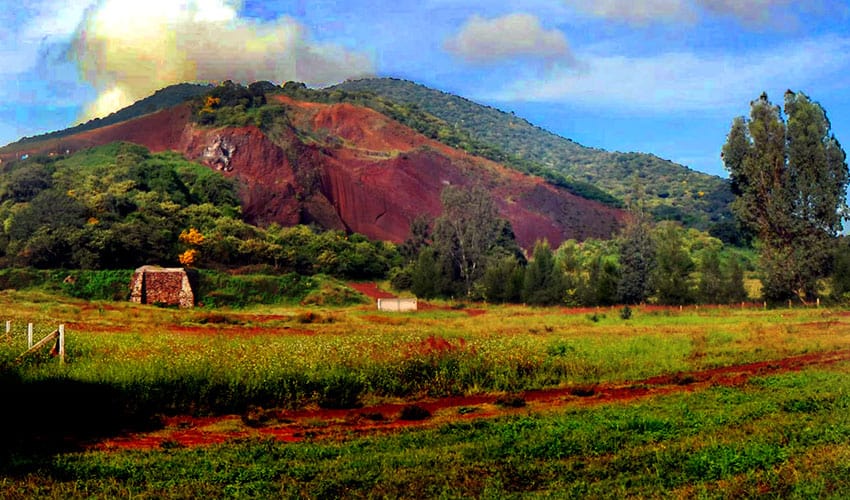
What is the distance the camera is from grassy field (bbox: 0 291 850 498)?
8.61m

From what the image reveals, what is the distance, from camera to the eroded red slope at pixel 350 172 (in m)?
80.4

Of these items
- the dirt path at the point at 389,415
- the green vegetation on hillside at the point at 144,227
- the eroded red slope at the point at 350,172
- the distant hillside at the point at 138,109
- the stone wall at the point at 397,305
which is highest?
the distant hillside at the point at 138,109

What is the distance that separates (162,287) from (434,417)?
38.5 m

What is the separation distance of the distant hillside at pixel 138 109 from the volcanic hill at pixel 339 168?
1.72m

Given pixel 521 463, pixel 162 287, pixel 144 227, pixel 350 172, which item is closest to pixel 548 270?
pixel 162 287

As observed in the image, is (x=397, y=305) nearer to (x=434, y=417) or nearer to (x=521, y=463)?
(x=434, y=417)

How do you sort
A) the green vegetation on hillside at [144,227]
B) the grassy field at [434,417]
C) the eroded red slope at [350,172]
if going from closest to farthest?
1. the grassy field at [434,417]
2. the green vegetation on hillside at [144,227]
3. the eroded red slope at [350,172]

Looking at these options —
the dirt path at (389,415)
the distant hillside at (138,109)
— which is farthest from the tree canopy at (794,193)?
the distant hillside at (138,109)

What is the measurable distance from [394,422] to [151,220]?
159ft

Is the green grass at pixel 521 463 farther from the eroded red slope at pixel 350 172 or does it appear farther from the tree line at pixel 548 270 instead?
the eroded red slope at pixel 350 172

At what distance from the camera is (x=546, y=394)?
17.0 metres

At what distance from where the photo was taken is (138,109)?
405ft

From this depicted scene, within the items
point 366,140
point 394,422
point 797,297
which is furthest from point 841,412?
point 366,140

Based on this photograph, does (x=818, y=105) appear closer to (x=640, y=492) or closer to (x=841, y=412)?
(x=841, y=412)
